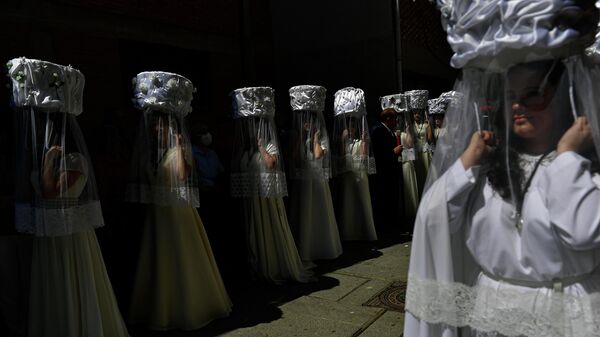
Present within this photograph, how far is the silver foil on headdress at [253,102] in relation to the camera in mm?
4828

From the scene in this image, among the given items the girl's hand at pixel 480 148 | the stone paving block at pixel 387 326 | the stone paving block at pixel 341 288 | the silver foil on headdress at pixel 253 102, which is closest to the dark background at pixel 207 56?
the silver foil on headdress at pixel 253 102

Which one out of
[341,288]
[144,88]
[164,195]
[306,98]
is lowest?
[341,288]

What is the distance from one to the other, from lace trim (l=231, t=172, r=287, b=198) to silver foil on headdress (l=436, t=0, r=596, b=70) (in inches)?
128

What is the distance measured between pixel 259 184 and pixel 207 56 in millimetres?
3944

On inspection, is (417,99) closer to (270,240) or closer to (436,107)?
(436,107)

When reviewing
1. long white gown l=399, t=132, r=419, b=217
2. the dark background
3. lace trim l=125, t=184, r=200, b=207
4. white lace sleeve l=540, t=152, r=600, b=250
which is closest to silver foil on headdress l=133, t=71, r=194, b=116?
lace trim l=125, t=184, r=200, b=207

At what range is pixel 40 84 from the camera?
2932 millimetres

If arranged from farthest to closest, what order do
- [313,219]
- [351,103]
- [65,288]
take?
[351,103] < [313,219] < [65,288]

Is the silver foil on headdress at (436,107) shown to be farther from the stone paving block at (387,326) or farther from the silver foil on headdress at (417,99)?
the stone paving block at (387,326)

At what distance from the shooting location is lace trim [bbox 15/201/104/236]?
9.55ft

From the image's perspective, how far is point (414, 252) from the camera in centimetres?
187

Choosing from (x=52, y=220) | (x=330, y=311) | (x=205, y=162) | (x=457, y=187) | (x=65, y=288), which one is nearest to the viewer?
(x=457, y=187)

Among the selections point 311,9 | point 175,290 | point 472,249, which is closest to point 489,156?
point 472,249

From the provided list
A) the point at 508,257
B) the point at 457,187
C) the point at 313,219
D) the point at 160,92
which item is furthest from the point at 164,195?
the point at 508,257
